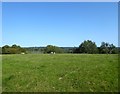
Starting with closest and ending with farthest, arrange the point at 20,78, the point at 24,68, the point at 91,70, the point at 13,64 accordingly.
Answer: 1. the point at 20,78
2. the point at 91,70
3. the point at 24,68
4. the point at 13,64

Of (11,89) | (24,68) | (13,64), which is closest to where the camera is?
(11,89)

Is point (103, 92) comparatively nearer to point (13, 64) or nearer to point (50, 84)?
point (50, 84)

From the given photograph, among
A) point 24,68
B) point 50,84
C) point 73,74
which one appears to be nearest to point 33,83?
point 50,84

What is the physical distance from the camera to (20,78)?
13.5 metres

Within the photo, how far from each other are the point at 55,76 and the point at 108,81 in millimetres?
2764

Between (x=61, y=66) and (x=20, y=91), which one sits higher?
(x=61, y=66)

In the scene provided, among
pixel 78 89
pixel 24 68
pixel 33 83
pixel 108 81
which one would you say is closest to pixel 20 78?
pixel 33 83

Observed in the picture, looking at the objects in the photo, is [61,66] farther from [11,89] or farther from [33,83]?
[11,89]

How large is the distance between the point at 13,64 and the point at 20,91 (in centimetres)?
565

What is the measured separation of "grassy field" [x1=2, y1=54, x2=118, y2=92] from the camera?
38.9 ft

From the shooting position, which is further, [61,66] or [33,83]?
[61,66]

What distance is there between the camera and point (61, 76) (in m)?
13.5

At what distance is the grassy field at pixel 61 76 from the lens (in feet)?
38.9

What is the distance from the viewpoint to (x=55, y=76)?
13547 millimetres
